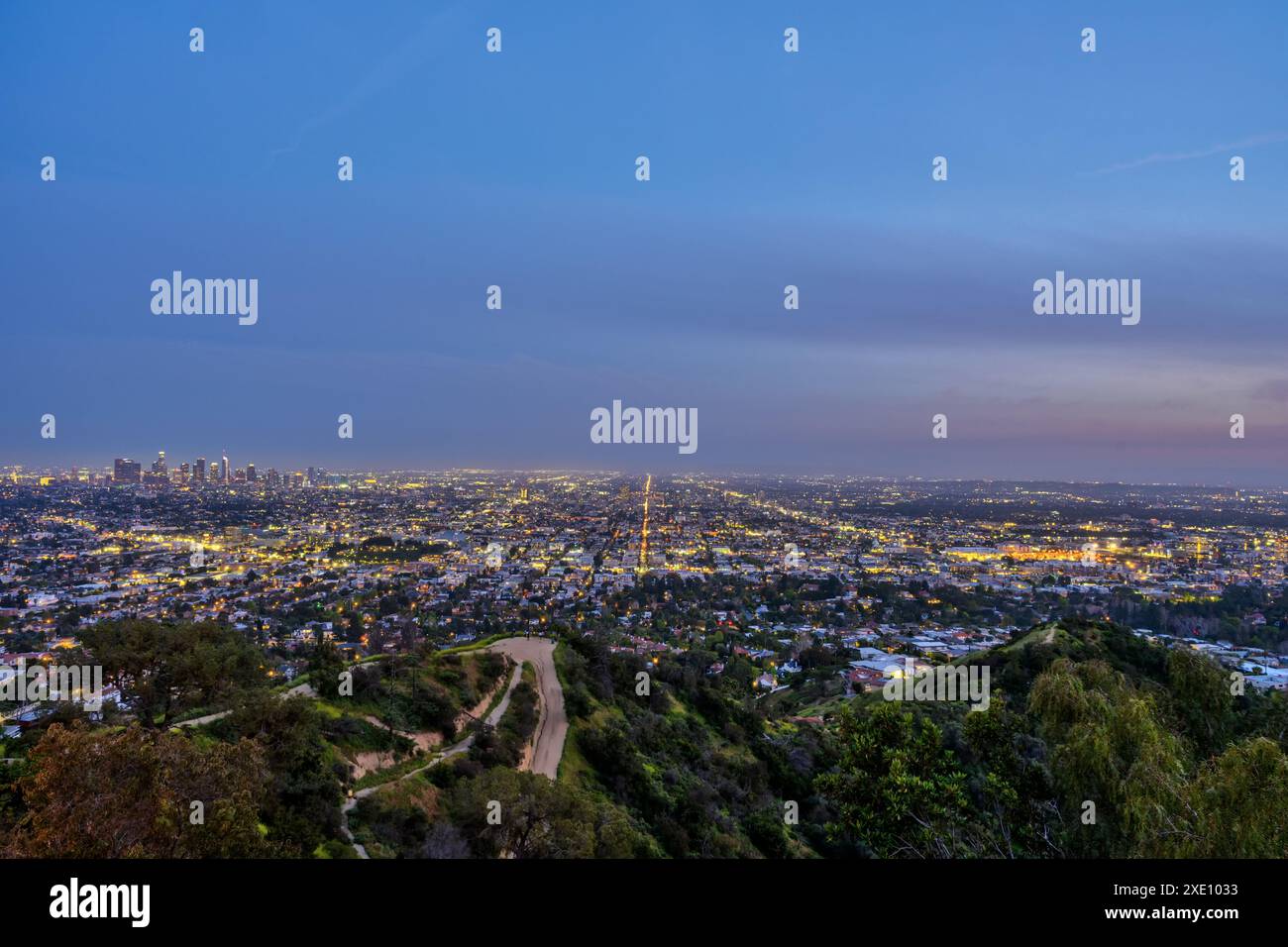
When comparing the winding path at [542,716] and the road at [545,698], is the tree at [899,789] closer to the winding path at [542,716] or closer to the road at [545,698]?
the winding path at [542,716]

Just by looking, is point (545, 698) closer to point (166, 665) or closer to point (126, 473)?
point (166, 665)

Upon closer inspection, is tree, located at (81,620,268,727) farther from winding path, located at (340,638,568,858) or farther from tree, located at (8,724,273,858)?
tree, located at (8,724,273,858)

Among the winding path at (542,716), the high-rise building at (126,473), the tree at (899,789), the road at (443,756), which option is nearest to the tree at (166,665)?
the road at (443,756)

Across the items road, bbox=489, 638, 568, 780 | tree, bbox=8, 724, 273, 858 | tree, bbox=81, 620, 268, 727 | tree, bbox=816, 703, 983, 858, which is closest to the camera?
tree, bbox=8, 724, 273, 858

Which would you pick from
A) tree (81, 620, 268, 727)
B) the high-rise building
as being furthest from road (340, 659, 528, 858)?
the high-rise building

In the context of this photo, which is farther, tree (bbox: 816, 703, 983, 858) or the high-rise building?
the high-rise building
